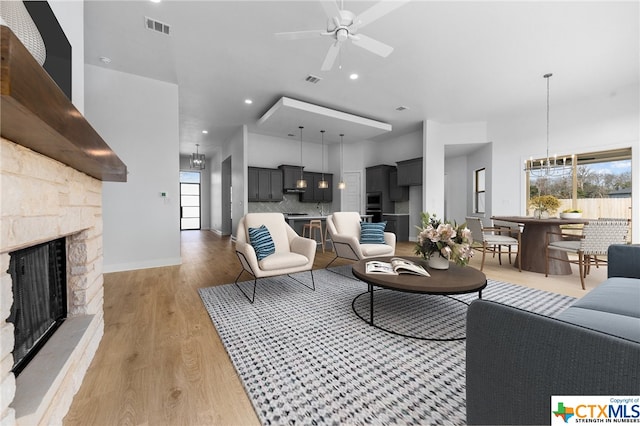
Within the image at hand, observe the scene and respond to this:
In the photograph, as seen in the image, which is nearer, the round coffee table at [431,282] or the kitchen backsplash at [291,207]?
the round coffee table at [431,282]

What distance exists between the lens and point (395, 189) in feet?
26.1

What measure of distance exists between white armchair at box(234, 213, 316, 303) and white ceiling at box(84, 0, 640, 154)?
235cm

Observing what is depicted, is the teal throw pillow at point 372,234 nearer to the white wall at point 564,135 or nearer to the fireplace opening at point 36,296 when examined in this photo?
the fireplace opening at point 36,296

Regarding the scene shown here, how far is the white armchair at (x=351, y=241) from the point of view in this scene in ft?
11.5

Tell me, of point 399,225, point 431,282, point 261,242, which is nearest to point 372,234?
point 261,242

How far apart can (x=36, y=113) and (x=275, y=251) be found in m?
2.73

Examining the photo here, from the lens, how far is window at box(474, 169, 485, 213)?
24.2ft

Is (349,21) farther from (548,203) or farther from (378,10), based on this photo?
(548,203)

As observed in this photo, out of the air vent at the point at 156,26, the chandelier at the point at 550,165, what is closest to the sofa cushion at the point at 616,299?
the chandelier at the point at 550,165

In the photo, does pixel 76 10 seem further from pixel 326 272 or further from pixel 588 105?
pixel 588 105

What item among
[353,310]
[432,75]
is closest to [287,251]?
[353,310]

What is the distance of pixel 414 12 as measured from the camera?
2832 mm

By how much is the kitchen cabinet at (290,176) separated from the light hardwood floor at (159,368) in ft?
15.8

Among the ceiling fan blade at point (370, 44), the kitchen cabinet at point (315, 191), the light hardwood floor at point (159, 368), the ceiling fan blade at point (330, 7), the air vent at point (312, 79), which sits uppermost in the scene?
the air vent at point (312, 79)
